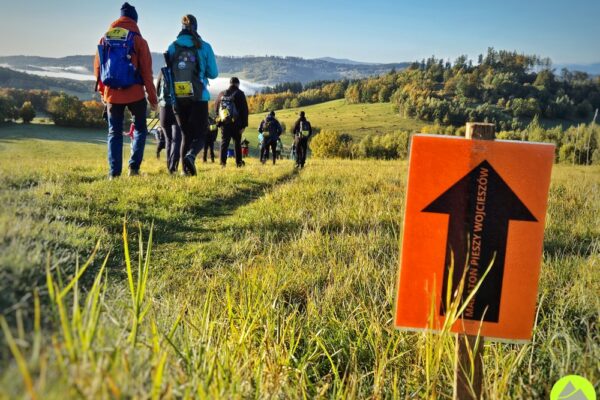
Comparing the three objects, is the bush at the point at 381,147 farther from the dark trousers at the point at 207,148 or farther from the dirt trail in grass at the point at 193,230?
the dirt trail in grass at the point at 193,230

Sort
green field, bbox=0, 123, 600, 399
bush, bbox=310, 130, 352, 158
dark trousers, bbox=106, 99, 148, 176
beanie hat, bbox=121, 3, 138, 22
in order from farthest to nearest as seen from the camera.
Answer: bush, bbox=310, 130, 352, 158, dark trousers, bbox=106, 99, 148, 176, beanie hat, bbox=121, 3, 138, 22, green field, bbox=0, 123, 600, 399

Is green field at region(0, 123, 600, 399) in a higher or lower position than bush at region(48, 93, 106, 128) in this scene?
lower

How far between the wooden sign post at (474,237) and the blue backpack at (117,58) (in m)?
5.68

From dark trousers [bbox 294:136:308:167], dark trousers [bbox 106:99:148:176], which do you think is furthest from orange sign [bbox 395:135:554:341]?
dark trousers [bbox 294:136:308:167]

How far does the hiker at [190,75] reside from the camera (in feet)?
24.0

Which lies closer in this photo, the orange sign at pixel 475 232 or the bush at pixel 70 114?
the orange sign at pixel 475 232

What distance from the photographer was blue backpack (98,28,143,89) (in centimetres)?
596

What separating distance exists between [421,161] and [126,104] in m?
5.95

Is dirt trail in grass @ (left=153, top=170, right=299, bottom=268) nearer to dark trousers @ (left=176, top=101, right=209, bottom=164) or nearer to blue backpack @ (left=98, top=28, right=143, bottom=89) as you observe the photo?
dark trousers @ (left=176, top=101, right=209, bottom=164)

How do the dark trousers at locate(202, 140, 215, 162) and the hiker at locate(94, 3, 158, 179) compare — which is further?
the dark trousers at locate(202, 140, 215, 162)

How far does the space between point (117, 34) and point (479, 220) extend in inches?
237

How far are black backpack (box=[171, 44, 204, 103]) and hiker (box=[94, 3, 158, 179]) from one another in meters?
0.69

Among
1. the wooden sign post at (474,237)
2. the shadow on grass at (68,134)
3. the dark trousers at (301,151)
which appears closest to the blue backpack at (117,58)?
the shadow on grass at (68,134)

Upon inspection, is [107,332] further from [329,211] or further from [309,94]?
[309,94]
